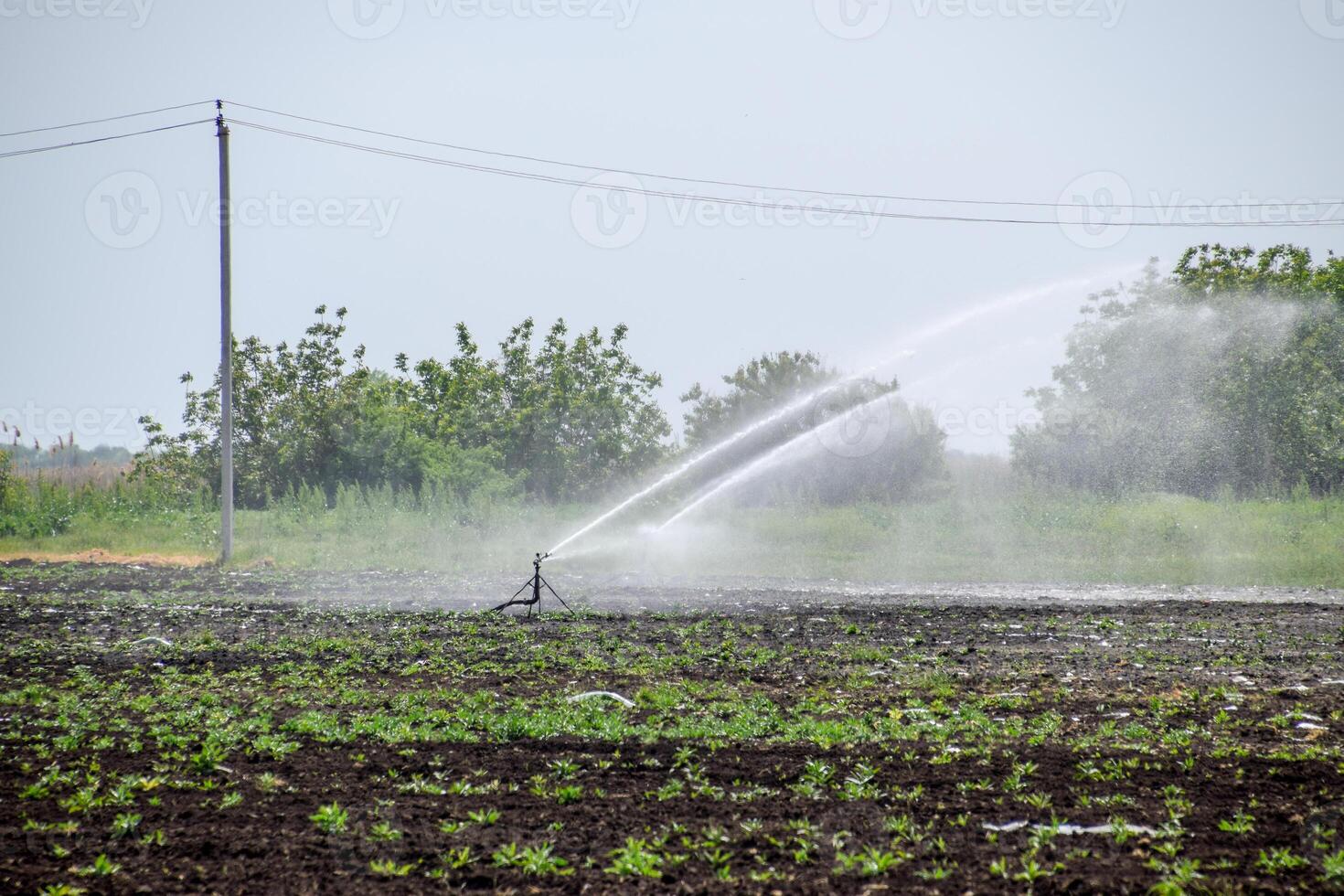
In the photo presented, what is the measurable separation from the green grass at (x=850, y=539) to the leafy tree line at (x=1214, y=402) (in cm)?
448

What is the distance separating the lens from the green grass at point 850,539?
29.5 m

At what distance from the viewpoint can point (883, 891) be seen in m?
5.68

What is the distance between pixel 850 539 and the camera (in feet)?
115

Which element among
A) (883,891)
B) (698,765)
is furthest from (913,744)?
(883,891)

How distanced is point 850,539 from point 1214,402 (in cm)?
1772

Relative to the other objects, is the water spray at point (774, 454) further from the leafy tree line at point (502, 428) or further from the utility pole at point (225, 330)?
the utility pole at point (225, 330)

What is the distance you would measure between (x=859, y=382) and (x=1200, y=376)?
1325 cm

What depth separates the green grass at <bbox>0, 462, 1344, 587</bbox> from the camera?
29500 mm

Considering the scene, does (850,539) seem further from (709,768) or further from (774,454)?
(709,768)

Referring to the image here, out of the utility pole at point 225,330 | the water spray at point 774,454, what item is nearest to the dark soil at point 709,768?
the utility pole at point 225,330

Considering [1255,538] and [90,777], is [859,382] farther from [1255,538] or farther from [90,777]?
[90,777]

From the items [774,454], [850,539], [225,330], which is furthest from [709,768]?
[774,454]

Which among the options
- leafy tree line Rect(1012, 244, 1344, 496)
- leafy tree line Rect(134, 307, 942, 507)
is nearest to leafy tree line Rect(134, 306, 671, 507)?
leafy tree line Rect(134, 307, 942, 507)

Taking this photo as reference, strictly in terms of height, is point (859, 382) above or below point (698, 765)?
above
